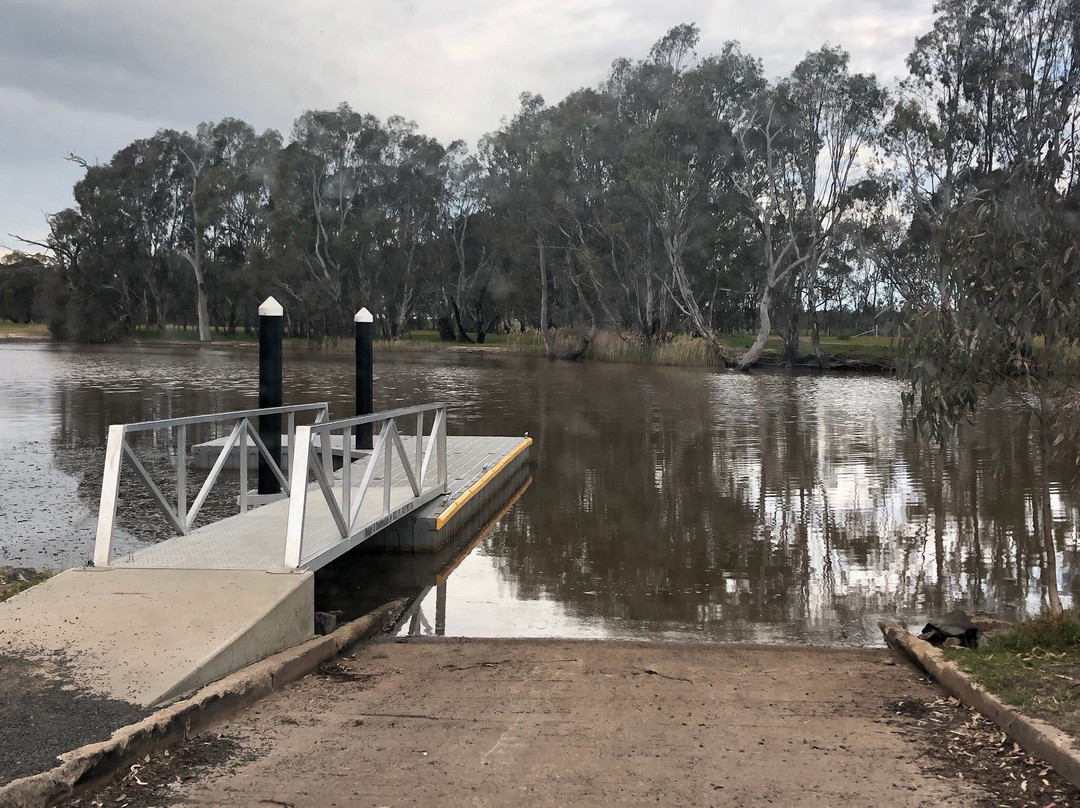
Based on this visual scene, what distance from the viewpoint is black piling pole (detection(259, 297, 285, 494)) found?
873 cm

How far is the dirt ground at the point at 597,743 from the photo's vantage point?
3.22 meters

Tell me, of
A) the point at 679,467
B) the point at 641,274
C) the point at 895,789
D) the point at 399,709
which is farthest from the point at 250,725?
the point at 641,274

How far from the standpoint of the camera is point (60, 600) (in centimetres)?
480

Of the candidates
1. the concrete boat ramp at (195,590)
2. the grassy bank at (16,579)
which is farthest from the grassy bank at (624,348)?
the grassy bank at (16,579)

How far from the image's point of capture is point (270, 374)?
884 centimetres

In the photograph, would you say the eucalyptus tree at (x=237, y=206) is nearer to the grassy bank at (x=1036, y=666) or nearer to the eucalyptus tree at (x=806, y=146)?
the eucalyptus tree at (x=806, y=146)

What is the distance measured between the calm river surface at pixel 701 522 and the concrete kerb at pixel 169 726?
5.42 feet

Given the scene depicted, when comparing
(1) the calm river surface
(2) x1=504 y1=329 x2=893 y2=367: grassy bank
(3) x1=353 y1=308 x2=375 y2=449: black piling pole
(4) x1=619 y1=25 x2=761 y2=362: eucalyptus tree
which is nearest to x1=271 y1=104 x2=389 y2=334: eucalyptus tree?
(2) x1=504 y1=329 x2=893 y2=367: grassy bank

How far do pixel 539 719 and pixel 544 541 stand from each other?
465 cm

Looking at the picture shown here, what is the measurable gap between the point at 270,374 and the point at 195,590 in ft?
13.3

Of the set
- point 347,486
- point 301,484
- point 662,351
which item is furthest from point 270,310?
point 662,351

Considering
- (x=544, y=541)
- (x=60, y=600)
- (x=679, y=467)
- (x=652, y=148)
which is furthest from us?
(x=652, y=148)

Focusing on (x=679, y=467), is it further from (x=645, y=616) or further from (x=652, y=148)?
(x=652, y=148)

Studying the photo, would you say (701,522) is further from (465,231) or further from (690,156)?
(465,231)
